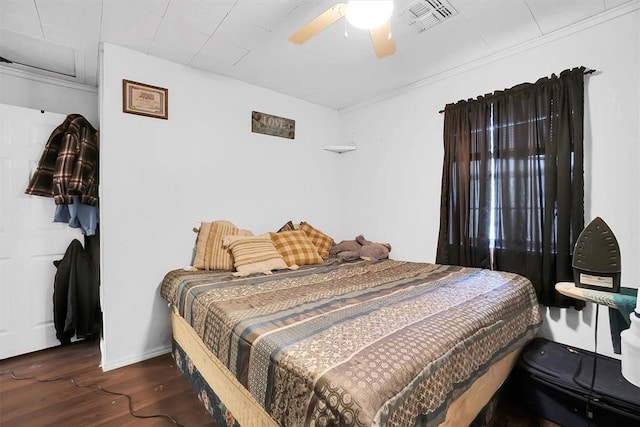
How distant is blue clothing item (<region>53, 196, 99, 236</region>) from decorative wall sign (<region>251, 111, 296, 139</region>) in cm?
158

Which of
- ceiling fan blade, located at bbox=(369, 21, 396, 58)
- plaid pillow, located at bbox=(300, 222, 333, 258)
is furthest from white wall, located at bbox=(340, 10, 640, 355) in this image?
ceiling fan blade, located at bbox=(369, 21, 396, 58)

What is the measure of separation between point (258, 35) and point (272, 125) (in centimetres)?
103

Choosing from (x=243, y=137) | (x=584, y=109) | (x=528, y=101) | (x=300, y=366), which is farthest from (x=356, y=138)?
(x=300, y=366)

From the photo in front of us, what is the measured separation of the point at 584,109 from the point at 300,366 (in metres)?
2.37

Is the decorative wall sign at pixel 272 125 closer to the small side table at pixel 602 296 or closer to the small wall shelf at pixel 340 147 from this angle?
the small wall shelf at pixel 340 147

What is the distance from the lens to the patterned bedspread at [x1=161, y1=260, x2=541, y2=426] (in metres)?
0.84

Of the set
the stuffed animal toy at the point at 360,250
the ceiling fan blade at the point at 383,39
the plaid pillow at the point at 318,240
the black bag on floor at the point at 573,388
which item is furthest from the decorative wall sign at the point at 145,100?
the black bag on floor at the point at 573,388

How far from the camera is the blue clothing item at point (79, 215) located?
238 centimetres

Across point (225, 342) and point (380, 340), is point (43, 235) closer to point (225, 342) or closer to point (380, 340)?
point (225, 342)

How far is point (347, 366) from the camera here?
88cm

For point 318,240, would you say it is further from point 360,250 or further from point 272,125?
point 272,125

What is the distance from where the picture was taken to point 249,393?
1.22 metres

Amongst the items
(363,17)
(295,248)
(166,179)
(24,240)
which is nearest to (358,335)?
(363,17)

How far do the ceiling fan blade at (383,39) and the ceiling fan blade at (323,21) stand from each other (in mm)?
186
